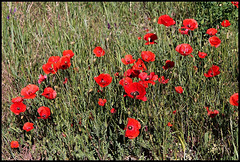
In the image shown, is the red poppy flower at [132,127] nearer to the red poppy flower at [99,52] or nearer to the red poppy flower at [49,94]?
the red poppy flower at [49,94]

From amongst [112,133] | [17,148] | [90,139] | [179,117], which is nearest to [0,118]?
[17,148]

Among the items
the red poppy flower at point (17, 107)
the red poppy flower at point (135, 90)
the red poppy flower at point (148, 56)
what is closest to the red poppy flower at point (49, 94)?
the red poppy flower at point (17, 107)

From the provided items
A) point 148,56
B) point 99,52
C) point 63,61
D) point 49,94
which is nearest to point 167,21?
point 148,56

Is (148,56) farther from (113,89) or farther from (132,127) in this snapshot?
(132,127)

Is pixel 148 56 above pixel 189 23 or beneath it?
beneath

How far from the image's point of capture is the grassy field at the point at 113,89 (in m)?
1.82

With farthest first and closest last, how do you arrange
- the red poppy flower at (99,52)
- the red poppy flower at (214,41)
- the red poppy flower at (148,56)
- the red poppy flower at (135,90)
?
the red poppy flower at (99,52)
the red poppy flower at (214,41)
the red poppy flower at (148,56)
the red poppy flower at (135,90)

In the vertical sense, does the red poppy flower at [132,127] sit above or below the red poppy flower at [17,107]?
below

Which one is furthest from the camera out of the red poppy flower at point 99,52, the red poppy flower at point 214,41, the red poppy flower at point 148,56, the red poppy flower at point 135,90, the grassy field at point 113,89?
the red poppy flower at point 99,52

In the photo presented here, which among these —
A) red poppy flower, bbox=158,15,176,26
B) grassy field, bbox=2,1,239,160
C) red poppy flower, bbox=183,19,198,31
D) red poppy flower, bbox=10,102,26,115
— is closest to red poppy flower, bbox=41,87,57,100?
grassy field, bbox=2,1,239,160

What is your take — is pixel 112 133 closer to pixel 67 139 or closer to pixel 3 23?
pixel 67 139

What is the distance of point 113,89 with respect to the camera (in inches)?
84.5

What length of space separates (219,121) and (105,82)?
88 centimetres

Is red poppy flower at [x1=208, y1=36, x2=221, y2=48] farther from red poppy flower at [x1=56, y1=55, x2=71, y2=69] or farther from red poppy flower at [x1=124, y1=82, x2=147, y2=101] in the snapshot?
red poppy flower at [x1=56, y1=55, x2=71, y2=69]
